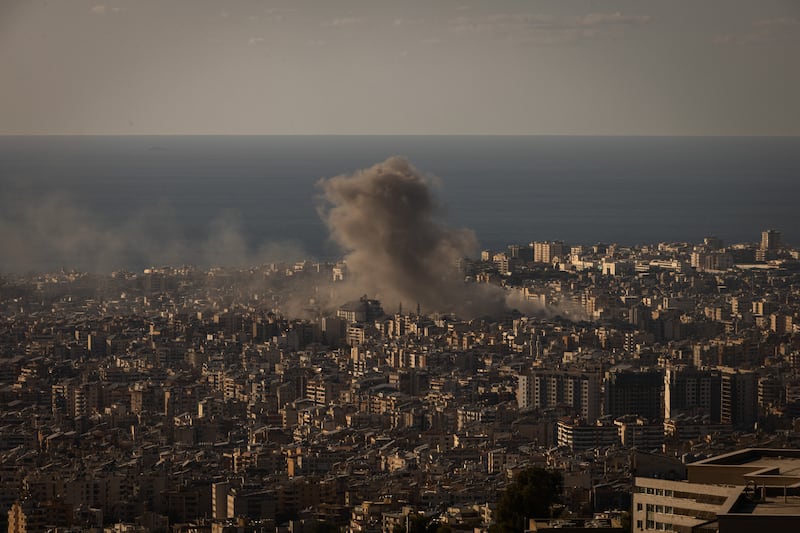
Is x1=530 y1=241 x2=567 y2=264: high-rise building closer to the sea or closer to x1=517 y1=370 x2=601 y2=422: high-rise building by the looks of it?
the sea

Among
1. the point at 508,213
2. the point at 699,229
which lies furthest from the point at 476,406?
the point at 508,213

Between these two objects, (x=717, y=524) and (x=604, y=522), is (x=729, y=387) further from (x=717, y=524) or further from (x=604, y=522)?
(x=717, y=524)

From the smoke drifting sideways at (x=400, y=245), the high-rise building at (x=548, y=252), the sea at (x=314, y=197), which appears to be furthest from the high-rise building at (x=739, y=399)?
the high-rise building at (x=548, y=252)

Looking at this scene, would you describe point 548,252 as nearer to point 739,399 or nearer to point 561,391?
point 561,391

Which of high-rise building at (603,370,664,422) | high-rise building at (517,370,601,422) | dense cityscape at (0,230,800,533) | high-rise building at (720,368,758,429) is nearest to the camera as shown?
dense cityscape at (0,230,800,533)

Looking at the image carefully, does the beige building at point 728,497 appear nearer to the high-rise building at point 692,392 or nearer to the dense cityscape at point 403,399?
the dense cityscape at point 403,399

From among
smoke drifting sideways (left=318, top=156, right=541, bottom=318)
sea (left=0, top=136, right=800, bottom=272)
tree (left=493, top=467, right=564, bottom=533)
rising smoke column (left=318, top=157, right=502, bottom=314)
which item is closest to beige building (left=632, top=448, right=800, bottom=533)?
tree (left=493, top=467, right=564, bottom=533)
